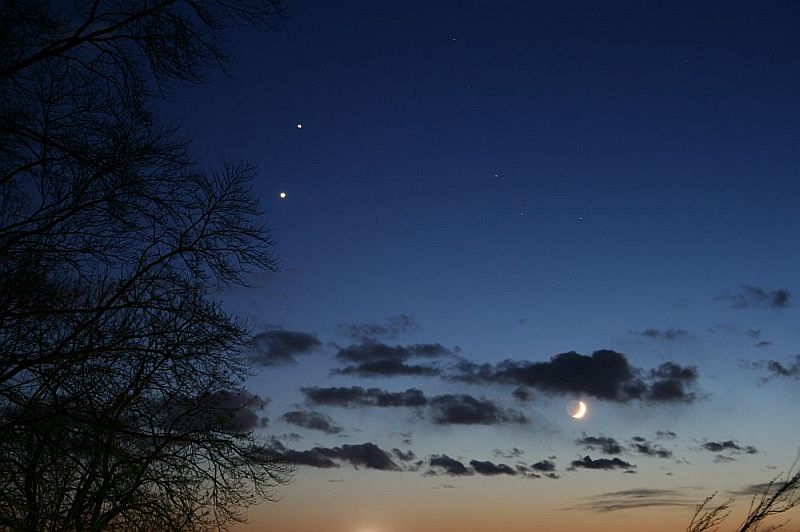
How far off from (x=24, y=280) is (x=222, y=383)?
2.60 metres

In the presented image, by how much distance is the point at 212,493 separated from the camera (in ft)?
31.3

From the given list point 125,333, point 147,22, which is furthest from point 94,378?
point 147,22

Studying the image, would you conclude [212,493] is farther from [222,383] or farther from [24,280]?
[24,280]

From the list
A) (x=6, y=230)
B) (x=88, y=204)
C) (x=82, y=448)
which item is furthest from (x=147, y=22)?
(x=82, y=448)

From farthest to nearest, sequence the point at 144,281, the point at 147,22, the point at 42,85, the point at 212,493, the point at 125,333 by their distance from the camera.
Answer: the point at 212,493 < the point at 144,281 < the point at 125,333 < the point at 42,85 < the point at 147,22

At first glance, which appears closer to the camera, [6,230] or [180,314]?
[6,230]

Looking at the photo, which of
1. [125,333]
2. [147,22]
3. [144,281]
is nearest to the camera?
[147,22]

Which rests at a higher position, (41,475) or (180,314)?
(180,314)

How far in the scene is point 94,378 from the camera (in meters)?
7.37

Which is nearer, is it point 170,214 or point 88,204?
point 88,204

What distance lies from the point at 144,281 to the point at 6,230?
1873 millimetres

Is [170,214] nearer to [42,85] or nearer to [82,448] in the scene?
[42,85]

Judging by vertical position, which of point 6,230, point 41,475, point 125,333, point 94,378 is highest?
point 6,230

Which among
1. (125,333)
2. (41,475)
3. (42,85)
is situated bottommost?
(41,475)
